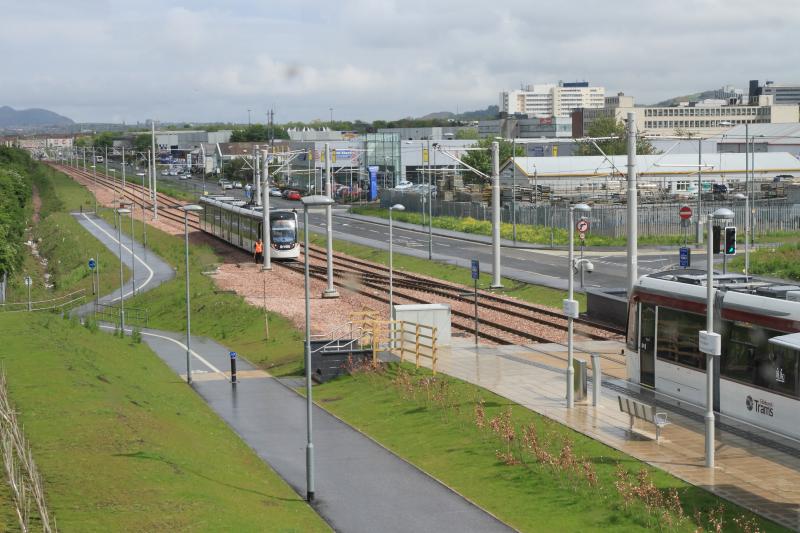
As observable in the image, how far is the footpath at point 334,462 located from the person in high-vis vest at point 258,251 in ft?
75.6

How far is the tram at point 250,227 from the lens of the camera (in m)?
65.8

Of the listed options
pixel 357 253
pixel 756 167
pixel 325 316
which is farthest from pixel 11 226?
pixel 756 167

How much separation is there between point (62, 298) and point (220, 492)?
43.7 meters

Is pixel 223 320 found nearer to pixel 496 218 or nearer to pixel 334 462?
pixel 496 218

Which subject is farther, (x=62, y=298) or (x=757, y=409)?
(x=62, y=298)

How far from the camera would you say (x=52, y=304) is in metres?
60.8

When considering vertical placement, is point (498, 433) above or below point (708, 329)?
below

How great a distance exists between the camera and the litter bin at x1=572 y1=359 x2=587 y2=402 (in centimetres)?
2653

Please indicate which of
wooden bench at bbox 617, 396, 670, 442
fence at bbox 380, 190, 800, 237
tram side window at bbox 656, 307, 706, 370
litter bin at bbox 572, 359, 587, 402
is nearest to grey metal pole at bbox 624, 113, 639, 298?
tram side window at bbox 656, 307, 706, 370

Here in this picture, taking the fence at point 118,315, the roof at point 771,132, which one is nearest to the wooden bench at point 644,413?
the fence at point 118,315

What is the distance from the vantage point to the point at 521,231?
78250 millimetres

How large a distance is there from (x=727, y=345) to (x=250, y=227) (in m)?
48.4

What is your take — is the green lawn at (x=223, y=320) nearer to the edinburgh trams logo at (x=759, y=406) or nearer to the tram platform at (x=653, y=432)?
the tram platform at (x=653, y=432)

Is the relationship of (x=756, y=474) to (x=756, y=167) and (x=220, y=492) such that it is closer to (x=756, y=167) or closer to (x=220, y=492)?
(x=220, y=492)
